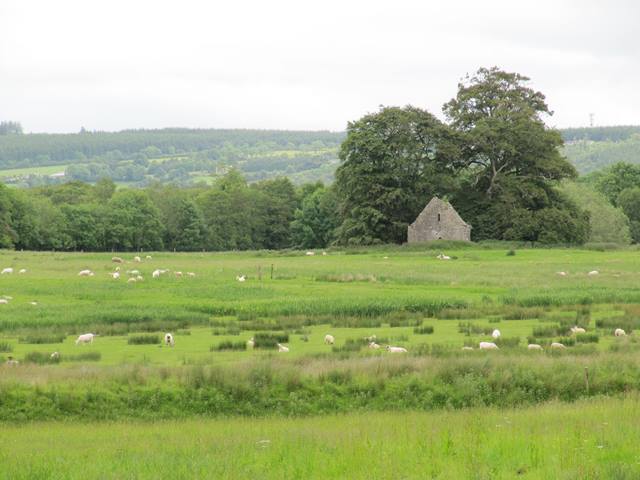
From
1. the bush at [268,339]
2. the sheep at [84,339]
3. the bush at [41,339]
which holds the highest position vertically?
the sheep at [84,339]

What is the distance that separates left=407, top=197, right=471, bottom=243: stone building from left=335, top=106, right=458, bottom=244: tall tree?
2.05m

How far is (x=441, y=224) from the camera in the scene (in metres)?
89.9

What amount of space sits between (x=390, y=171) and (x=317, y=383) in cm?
7029

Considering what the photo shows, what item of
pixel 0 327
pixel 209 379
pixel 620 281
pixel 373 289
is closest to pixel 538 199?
pixel 620 281

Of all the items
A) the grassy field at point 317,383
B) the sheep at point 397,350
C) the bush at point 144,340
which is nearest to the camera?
the grassy field at point 317,383

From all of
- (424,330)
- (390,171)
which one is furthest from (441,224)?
(424,330)

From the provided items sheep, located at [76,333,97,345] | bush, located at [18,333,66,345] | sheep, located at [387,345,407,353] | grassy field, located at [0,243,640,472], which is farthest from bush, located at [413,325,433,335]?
bush, located at [18,333,66,345]

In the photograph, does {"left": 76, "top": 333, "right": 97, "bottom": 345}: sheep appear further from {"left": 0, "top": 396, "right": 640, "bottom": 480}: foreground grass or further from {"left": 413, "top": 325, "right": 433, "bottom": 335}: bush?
{"left": 413, "top": 325, "right": 433, "bottom": 335}: bush

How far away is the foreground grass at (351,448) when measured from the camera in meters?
14.2

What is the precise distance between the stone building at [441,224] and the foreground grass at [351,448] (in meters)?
70.1

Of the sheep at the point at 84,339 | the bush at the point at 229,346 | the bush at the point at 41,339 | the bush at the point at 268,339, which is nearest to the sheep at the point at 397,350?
the bush at the point at 268,339

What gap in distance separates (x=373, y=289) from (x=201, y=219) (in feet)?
301

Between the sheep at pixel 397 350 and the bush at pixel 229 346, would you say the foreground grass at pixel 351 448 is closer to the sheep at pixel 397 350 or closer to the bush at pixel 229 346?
the sheep at pixel 397 350

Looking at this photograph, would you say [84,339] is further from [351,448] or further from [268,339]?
[351,448]
